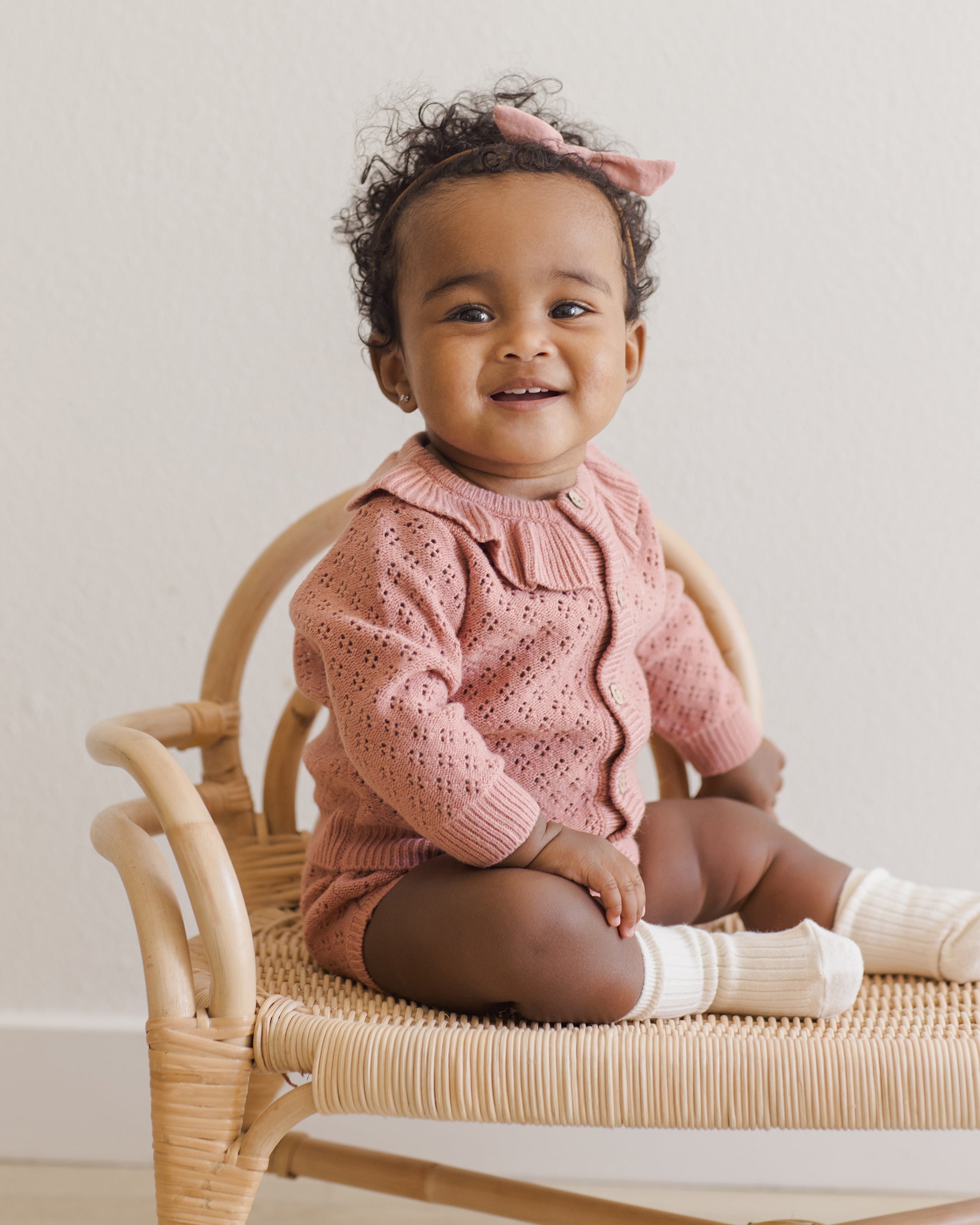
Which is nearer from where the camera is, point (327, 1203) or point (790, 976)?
point (790, 976)

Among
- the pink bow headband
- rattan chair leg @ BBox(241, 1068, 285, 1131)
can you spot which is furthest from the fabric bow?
rattan chair leg @ BBox(241, 1068, 285, 1131)

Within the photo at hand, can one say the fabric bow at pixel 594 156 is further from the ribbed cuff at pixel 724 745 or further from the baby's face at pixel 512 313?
the ribbed cuff at pixel 724 745

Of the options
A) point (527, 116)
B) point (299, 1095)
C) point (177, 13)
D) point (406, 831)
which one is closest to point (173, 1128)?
point (299, 1095)

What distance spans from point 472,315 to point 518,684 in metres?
0.23

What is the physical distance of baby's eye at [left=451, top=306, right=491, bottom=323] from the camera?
75 centimetres

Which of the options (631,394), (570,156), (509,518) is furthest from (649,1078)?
(631,394)

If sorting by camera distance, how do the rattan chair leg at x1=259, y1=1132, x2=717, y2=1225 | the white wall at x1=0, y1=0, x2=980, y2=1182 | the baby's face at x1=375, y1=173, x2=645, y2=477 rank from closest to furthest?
1. the baby's face at x1=375, y1=173, x2=645, y2=477
2. the rattan chair leg at x1=259, y1=1132, x2=717, y2=1225
3. the white wall at x1=0, y1=0, x2=980, y2=1182

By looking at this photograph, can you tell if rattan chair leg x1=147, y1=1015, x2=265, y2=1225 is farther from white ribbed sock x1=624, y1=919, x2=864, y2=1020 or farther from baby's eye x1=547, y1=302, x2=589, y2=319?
baby's eye x1=547, y1=302, x2=589, y2=319

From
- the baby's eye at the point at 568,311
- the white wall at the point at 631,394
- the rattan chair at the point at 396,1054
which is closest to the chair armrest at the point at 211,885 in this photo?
the rattan chair at the point at 396,1054

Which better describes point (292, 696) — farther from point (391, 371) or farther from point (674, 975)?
point (674, 975)

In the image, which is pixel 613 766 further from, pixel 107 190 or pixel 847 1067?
pixel 107 190

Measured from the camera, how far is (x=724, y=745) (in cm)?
94

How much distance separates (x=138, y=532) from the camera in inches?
46.4

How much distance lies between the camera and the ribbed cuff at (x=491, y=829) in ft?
2.29
